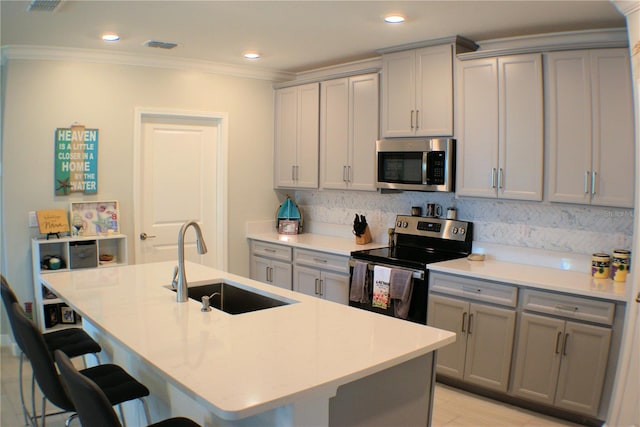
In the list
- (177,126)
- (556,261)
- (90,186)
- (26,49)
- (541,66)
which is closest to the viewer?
(541,66)

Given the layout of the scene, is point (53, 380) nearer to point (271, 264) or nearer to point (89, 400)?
point (89, 400)

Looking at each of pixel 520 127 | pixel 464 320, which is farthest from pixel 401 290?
pixel 520 127

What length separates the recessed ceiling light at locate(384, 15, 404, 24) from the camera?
11.2 ft

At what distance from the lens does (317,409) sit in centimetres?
172

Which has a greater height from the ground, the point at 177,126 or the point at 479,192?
the point at 177,126

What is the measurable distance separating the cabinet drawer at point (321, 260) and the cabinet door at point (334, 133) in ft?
2.21

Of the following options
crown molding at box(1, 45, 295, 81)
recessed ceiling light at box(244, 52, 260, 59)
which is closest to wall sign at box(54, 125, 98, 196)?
crown molding at box(1, 45, 295, 81)

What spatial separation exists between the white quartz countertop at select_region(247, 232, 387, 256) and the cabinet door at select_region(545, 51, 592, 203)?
1.71 meters

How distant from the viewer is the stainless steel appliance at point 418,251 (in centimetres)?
382

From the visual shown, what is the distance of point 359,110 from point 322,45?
0.68m

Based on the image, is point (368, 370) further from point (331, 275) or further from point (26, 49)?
point (26, 49)

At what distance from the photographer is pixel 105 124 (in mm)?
4562

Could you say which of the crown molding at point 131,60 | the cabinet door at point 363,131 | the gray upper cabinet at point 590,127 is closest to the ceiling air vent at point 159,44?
the crown molding at point 131,60

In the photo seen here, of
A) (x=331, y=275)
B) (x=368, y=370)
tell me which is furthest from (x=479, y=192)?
(x=368, y=370)
